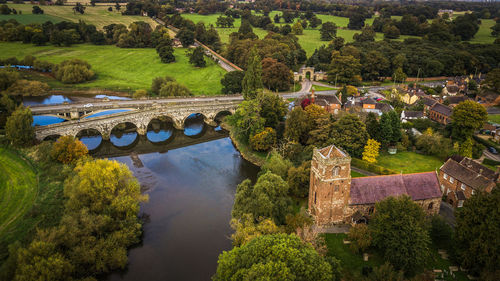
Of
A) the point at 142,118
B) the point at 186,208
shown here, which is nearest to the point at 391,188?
the point at 186,208

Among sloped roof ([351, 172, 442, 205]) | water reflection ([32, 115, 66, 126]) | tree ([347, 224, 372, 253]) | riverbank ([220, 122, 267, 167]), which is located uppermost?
sloped roof ([351, 172, 442, 205])

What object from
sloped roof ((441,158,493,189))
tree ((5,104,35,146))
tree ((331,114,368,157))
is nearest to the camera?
sloped roof ((441,158,493,189))

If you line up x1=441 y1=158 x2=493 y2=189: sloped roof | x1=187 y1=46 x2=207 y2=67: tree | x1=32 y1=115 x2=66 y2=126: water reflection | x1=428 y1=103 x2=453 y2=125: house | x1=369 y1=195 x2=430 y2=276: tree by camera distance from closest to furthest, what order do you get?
x1=369 y1=195 x2=430 y2=276: tree → x1=441 y1=158 x2=493 y2=189: sloped roof → x1=428 y1=103 x2=453 y2=125: house → x1=32 y1=115 x2=66 y2=126: water reflection → x1=187 y1=46 x2=207 y2=67: tree

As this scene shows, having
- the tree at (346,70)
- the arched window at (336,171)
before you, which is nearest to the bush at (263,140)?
the arched window at (336,171)

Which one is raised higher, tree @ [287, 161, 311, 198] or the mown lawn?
tree @ [287, 161, 311, 198]

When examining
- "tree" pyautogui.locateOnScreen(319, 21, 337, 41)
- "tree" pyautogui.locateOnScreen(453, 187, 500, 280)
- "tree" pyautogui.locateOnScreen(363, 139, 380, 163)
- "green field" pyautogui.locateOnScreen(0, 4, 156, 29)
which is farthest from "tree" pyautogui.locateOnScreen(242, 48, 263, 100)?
"green field" pyautogui.locateOnScreen(0, 4, 156, 29)

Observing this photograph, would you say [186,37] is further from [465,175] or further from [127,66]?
[465,175]

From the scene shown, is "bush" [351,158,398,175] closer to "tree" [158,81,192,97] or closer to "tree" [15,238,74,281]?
"tree" [15,238,74,281]

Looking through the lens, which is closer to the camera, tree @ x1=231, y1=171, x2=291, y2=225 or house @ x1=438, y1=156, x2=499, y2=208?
tree @ x1=231, y1=171, x2=291, y2=225
